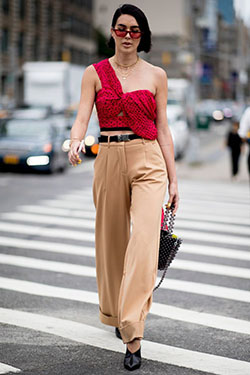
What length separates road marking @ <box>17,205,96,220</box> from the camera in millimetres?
12250

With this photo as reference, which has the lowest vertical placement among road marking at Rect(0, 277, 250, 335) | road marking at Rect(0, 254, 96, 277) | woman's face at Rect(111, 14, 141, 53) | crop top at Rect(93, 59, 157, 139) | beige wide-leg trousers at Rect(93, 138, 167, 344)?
road marking at Rect(0, 254, 96, 277)

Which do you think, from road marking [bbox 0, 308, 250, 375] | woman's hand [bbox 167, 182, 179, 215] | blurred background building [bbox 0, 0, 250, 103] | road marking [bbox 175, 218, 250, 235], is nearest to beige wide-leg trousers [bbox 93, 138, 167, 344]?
woman's hand [bbox 167, 182, 179, 215]

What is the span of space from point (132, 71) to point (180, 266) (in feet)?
12.1

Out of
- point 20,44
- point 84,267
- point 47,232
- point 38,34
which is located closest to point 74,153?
point 84,267

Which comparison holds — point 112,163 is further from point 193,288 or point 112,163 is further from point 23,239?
point 23,239

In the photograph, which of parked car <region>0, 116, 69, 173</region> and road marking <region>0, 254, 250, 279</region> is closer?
road marking <region>0, 254, 250, 279</region>

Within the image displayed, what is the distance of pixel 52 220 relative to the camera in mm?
11562

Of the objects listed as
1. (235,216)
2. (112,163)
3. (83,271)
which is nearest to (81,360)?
(112,163)

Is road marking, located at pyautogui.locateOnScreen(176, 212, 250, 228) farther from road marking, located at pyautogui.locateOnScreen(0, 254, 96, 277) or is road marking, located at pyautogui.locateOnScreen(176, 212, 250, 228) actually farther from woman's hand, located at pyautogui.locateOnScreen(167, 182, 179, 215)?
woman's hand, located at pyautogui.locateOnScreen(167, 182, 179, 215)

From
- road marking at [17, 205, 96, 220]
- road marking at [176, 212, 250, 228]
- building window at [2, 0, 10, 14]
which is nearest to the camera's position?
road marking at [176, 212, 250, 228]

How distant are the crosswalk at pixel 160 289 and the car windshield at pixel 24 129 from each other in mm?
8233

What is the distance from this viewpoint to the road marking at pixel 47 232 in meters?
10.0

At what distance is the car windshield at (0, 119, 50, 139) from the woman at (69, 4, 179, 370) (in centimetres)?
1566

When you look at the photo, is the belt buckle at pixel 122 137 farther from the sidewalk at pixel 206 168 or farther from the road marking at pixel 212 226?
the sidewalk at pixel 206 168
